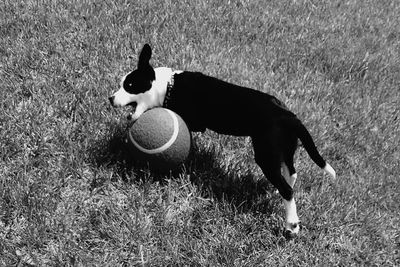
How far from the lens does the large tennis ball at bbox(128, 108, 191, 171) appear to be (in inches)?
143

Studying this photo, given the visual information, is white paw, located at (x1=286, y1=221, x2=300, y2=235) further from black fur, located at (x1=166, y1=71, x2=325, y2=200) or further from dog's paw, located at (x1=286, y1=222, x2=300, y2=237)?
black fur, located at (x1=166, y1=71, x2=325, y2=200)

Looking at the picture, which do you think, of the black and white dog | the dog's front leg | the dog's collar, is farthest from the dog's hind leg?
the dog's front leg

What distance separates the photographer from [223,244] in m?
3.42

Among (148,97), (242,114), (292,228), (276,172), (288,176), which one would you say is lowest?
(292,228)

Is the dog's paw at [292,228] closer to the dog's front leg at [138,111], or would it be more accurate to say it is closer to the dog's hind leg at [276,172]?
the dog's hind leg at [276,172]

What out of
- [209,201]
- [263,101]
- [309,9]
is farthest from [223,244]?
[309,9]

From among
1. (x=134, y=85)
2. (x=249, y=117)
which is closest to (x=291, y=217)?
(x=249, y=117)

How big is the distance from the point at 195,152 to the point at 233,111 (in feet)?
2.22

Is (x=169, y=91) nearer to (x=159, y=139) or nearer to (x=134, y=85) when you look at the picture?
(x=134, y=85)

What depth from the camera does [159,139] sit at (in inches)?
142

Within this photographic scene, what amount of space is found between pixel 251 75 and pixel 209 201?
2145mm

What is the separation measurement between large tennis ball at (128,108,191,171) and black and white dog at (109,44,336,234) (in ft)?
0.85

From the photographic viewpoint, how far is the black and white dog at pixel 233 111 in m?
3.54

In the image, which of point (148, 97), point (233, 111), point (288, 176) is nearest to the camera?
point (233, 111)
